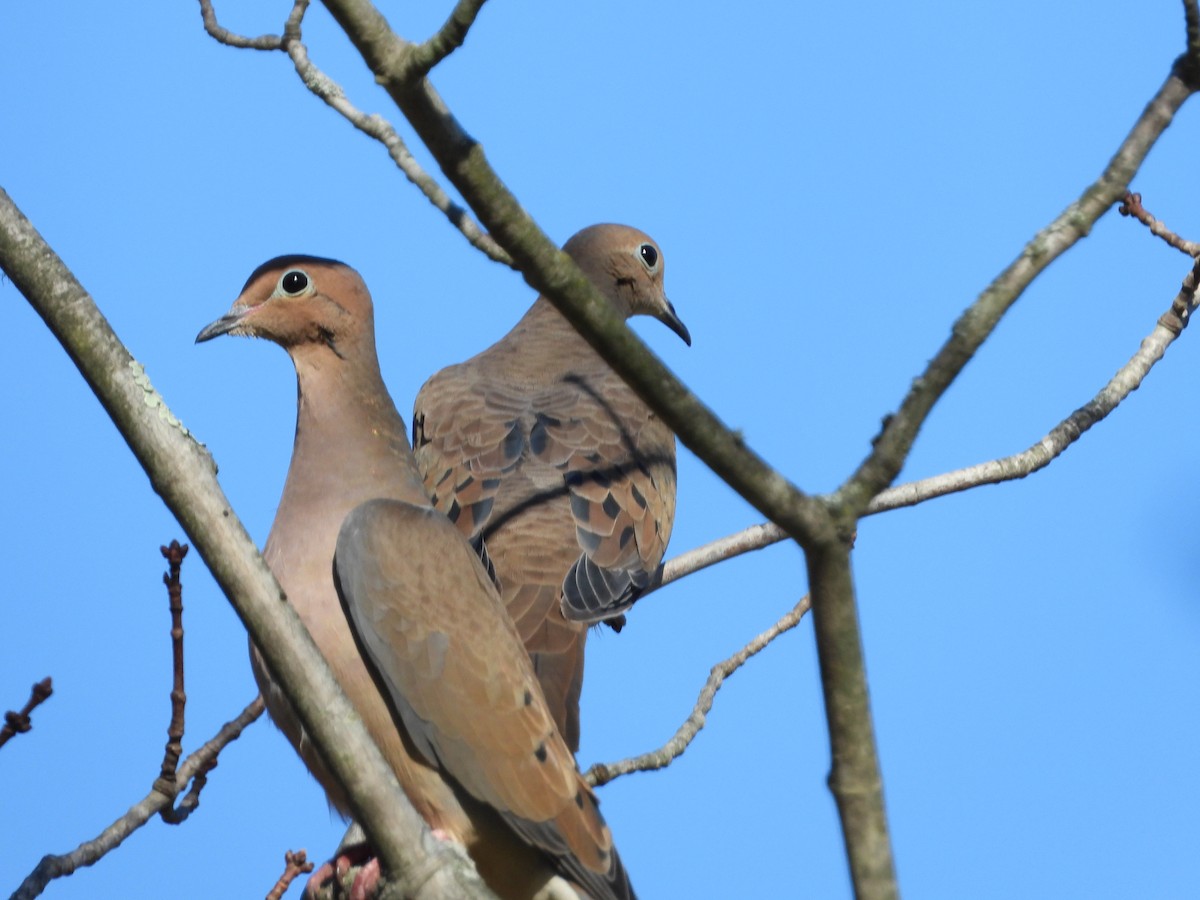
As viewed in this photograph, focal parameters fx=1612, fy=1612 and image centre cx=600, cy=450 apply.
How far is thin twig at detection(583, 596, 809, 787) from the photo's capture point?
388cm

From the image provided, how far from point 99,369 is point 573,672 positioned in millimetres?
1909

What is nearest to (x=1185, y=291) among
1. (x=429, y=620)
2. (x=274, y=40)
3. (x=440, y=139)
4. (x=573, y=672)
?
(x=573, y=672)

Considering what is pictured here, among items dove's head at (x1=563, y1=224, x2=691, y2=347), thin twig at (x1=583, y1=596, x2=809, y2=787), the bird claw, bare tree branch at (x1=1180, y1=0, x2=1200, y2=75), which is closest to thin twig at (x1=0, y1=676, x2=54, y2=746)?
the bird claw

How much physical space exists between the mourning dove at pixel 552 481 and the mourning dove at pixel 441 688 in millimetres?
398

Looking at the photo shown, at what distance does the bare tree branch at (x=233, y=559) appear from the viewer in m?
2.38

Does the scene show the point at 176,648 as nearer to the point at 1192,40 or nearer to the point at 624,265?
the point at 1192,40

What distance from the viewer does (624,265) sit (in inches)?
247

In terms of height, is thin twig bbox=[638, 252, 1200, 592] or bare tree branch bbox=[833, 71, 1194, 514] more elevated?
thin twig bbox=[638, 252, 1200, 592]

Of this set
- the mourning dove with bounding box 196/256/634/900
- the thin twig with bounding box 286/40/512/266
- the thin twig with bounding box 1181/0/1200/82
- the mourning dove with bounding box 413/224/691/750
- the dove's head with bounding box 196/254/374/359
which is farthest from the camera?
the mourning dove with bounding box 413/224/691/750

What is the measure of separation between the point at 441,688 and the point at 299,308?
1.04 m

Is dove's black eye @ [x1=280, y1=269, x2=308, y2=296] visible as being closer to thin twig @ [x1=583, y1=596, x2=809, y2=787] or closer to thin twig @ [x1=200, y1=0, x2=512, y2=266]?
thin twig @ [x1=200, y1=0, x2=512, y2=266]

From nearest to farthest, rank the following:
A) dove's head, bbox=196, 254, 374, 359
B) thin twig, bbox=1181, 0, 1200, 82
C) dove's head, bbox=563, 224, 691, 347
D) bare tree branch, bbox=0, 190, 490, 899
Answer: thin twig, bbox=1181, 0, 1200, 82 < bare tree branch, bbox=0, 190, 490, 899 < dove's head, bbox=196, 254, 374, 359 < dove's head, bbox=563, 224, 691, 347

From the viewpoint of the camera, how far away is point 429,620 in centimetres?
346

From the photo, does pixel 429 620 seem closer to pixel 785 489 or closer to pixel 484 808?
pixel 484 808
